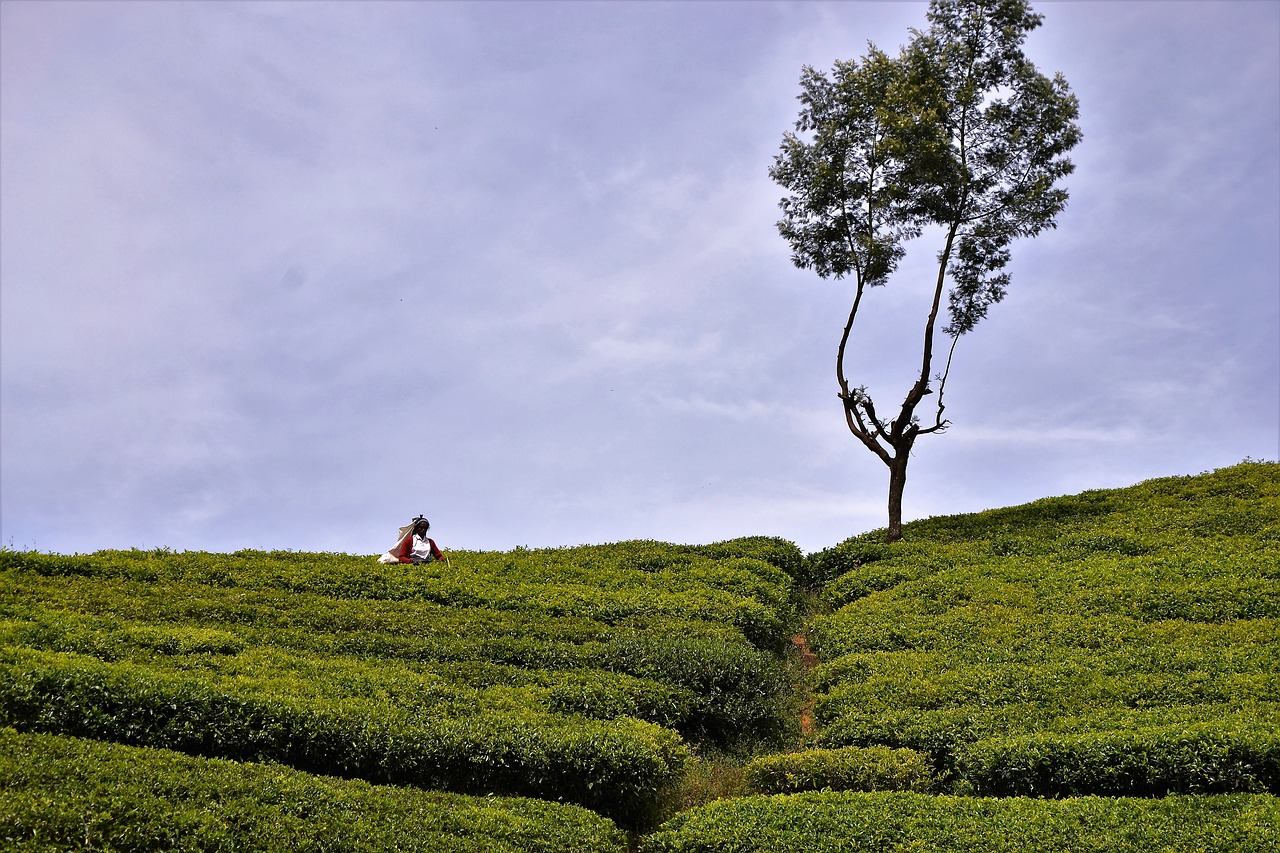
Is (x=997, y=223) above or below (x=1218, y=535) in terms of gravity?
above

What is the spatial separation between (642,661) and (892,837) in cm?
624

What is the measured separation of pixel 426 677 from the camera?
14.4 metres

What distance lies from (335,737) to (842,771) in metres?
6.83

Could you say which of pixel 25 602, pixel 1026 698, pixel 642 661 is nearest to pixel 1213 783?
pixel 1026 698

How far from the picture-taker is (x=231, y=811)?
950 cm

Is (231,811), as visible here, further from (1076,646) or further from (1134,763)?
(1076,646)

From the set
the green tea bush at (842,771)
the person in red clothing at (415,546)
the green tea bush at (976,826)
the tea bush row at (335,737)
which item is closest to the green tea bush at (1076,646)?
the green tea bush at (842,771)

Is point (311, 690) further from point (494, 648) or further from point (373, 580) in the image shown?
point (373, 580)

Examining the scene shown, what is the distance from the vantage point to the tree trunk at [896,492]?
2702cm

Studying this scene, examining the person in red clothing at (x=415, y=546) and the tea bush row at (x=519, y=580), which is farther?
the person in red clothing at (x=415, y=546)

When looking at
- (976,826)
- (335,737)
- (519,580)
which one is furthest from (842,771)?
(519,580)

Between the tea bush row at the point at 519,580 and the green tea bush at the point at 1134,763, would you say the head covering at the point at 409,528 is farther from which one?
the green tea bush at the point at 1134,763

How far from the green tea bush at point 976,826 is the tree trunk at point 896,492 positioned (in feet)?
52.5

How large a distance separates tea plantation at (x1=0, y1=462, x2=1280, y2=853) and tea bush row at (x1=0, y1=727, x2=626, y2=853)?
38mm
